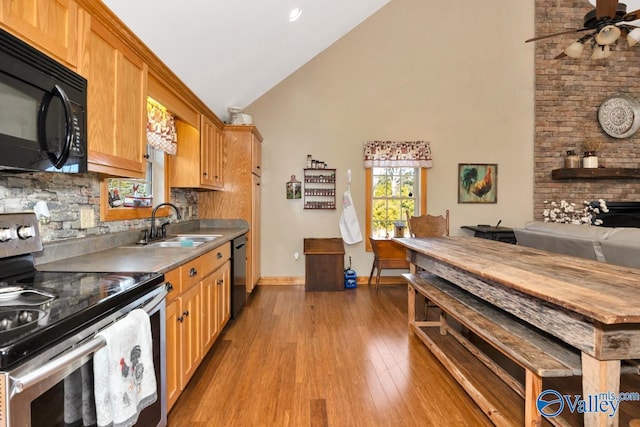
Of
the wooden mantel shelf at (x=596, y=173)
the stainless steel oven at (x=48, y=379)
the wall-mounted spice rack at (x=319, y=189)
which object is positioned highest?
the wooden mantel shelf at (x=596, y=173)

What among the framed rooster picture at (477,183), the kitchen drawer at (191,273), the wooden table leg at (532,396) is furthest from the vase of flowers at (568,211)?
the kitchen drawer at (191,273)

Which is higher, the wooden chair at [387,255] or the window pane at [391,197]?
the window pane at [391,197]

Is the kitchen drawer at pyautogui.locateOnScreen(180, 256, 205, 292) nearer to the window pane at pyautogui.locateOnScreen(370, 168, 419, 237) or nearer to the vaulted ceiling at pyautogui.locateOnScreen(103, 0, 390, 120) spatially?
the vaulted ceiling at pyautogui.locateOnScreen(103, 0, 390, 120)

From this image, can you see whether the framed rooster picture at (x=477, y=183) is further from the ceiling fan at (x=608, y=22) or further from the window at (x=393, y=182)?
the ceiling fan at (x=608, y=22)

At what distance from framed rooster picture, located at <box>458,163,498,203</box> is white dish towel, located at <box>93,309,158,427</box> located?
4746 mm

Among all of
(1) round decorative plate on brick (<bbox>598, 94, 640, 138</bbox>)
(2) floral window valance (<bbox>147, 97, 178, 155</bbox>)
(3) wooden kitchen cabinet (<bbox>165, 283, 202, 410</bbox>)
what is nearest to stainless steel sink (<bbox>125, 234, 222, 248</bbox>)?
(3) wooden kitchen cabinet (<bbox>165, 283, 202, 410</bbox>)

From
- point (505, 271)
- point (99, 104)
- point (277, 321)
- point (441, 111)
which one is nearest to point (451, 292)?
point (505, 271)

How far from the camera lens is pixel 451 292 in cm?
255

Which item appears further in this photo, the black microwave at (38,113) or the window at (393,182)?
the window at (393,182)

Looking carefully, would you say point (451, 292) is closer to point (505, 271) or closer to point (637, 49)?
point (505, 271)

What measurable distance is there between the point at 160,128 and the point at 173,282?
1.61m

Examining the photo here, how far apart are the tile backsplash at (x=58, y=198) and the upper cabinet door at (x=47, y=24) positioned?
1.95 feet

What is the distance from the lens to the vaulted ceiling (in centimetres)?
229

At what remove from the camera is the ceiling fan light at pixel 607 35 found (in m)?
2.96
